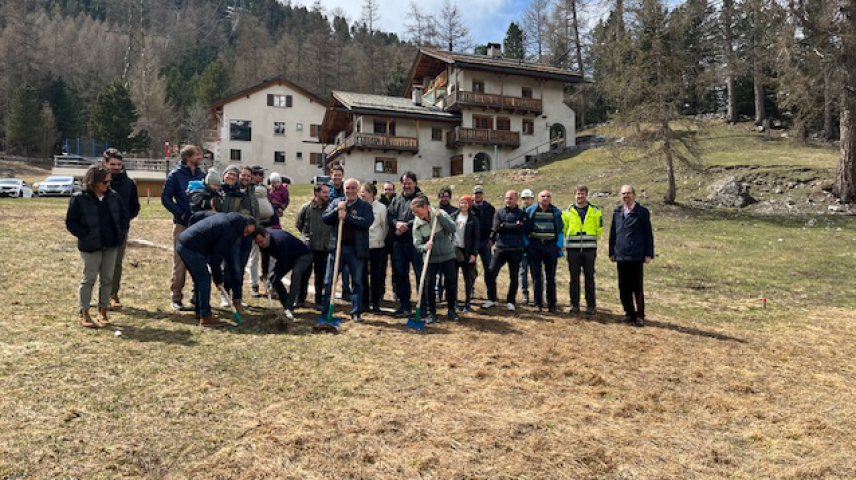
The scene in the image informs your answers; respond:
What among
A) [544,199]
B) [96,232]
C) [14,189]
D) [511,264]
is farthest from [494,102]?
[96,232]

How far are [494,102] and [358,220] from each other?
111 ft

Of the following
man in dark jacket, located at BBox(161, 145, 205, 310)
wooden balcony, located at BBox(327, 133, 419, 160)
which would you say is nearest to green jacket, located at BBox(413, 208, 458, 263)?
man in dark jacket, located at BBox(161, 145, 205, 310)

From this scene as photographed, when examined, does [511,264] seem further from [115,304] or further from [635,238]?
[115,304]

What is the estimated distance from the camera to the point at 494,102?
38625mm

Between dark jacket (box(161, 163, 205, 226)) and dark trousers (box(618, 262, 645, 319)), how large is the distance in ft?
21.8

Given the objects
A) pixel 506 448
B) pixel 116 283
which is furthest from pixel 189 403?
pixel 116 283

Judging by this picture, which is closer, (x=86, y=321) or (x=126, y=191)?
(x=86, y=321)

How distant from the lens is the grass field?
3.40m

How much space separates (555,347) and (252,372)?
3.62 m

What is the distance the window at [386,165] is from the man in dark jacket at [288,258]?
1255 inches

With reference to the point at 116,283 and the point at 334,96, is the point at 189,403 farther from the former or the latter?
the point at 334,96

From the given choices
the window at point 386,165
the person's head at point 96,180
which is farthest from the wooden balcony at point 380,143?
the person's head at point 96,180

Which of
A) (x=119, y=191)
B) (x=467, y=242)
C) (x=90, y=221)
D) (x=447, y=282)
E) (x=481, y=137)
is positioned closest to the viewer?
(x=90, y=221)

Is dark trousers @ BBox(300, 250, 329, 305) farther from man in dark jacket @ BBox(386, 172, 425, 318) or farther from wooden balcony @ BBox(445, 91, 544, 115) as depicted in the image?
wooden balcony @ BBox(445, 91, 544, 115)
